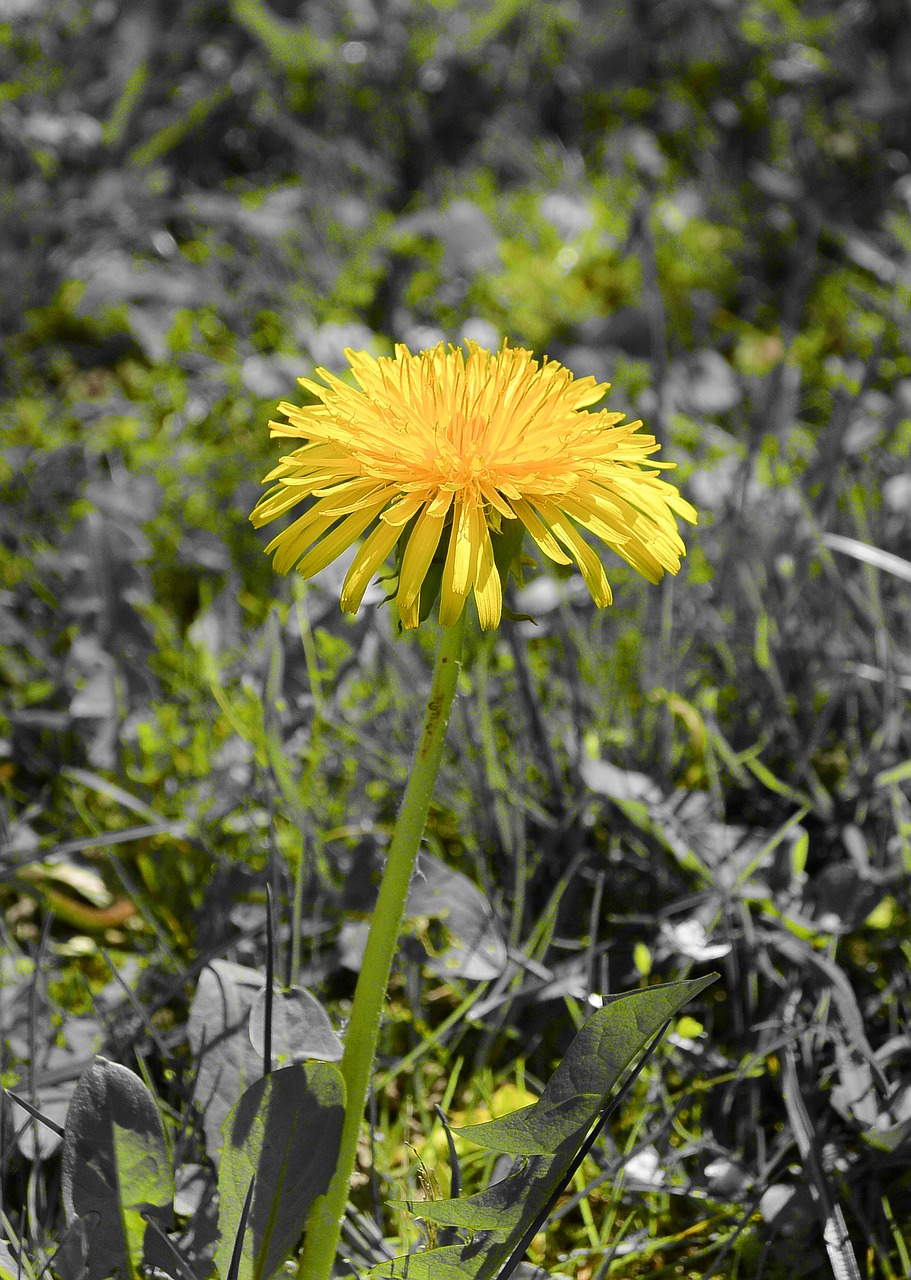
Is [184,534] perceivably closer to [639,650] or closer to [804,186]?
[639,650]

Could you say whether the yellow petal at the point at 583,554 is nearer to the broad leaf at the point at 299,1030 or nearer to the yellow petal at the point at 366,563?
the yellow petal at the point at 366,563

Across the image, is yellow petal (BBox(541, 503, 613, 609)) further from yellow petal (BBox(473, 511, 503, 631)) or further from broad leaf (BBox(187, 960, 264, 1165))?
broad leaf (BBox(187, 960, 264, 1165))

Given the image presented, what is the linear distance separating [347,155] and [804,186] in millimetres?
1288

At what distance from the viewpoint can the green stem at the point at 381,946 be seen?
94 cm

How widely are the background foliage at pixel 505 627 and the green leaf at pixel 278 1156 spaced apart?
114 mm

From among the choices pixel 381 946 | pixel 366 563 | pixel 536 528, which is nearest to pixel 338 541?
pixel 366 563

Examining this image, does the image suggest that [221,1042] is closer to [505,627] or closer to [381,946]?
[381,946]

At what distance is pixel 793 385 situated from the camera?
2.39 meters

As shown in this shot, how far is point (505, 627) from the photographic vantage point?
1.59 m

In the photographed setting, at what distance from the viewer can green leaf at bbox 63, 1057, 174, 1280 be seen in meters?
1.00

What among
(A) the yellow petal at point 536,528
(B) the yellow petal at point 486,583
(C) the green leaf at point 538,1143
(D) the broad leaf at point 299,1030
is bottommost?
(C) the green leaf at point 538,1143

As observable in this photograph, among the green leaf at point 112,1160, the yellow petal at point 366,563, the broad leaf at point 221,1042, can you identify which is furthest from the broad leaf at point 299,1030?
the yellow petal at point 366,563

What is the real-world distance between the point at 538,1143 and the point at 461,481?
572 mm

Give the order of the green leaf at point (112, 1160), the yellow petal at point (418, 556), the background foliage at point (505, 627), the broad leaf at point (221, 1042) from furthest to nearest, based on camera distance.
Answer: the background foliage at point (505, 627), the broad leaf at point (221, 1042), the green leaf at point (112, 1160), the yellow petal at point (418, 556)
